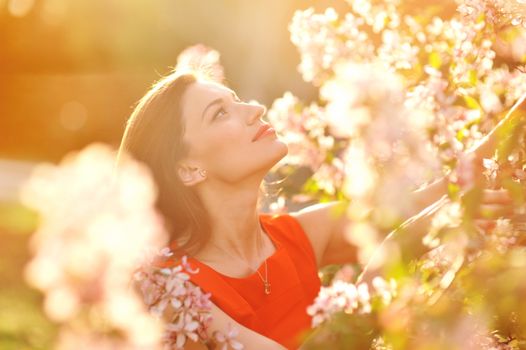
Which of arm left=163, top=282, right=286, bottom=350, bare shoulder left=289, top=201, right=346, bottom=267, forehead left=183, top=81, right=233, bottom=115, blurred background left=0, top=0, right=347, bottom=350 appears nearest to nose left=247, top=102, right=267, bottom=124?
forehead left=183, top=81, right=233, bottom=115

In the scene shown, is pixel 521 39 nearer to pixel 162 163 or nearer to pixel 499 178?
pixel 499 178

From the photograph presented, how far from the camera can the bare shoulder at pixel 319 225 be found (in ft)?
9.32

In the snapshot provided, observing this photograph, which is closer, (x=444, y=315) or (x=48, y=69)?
(x=444, y=315)

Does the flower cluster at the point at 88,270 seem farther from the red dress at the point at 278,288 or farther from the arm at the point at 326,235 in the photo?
the arm at the point at 326,235

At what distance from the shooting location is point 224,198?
2.59 m

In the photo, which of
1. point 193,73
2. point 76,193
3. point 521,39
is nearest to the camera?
point 76,193

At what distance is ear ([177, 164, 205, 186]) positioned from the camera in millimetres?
2613

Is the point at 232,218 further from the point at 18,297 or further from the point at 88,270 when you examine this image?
the point at 18,297

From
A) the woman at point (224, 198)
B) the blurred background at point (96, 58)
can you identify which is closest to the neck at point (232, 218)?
the woman at point (224, 198)

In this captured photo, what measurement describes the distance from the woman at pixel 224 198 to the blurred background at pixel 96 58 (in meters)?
6.84

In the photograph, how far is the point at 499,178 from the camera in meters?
1.59

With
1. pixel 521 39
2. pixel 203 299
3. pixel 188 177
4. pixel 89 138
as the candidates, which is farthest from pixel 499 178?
pixel 89 138

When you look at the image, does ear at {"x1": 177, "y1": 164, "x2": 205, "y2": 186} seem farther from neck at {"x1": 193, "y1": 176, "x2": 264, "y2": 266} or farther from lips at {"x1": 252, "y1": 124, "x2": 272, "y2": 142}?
lips at {"x1": 252, "y1": 124, "x2": 272, "y2": 142}

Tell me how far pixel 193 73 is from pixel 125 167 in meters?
Result: 0.46
